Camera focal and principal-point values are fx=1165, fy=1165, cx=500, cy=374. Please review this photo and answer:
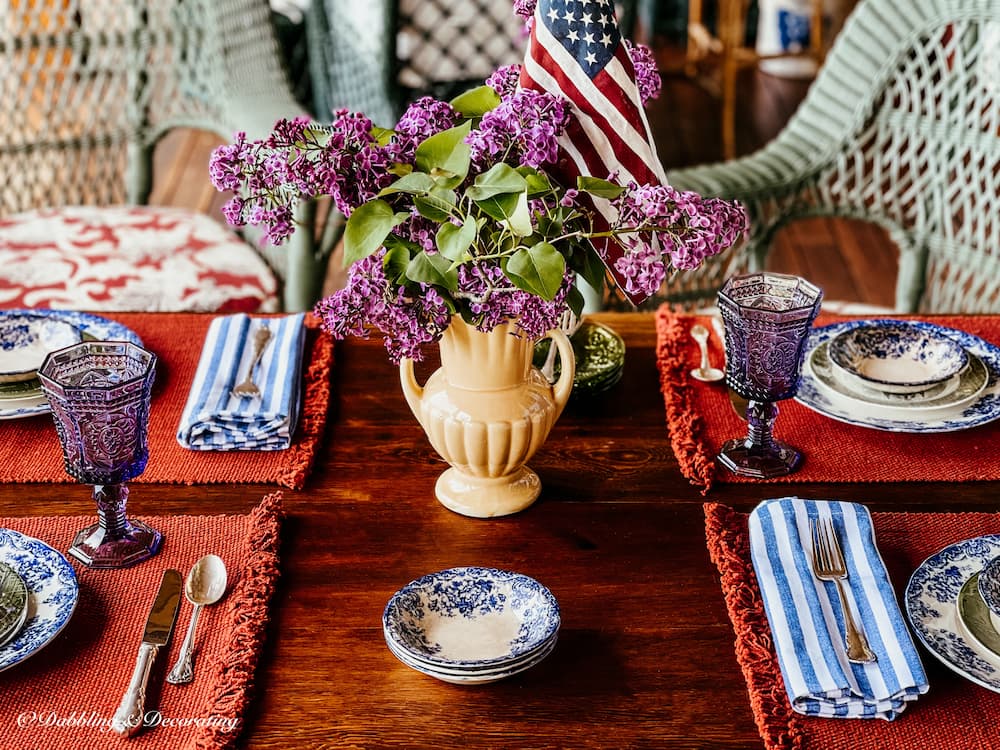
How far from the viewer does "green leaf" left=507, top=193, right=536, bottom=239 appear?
878mm

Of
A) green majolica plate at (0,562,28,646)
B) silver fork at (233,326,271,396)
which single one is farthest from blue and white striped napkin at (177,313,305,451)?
green majolica plate at (0,562,28,646)

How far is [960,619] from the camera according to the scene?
91 centimetres

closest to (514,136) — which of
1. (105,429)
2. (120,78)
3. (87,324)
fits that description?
(105,429)

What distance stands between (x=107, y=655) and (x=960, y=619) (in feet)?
2.17

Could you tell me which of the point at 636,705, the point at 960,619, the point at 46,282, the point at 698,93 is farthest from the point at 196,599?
the point at 698,93

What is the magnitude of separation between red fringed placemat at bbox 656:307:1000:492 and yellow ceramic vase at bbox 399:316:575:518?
179 millimetres

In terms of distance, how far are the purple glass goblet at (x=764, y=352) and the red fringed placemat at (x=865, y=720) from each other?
0.44 feet

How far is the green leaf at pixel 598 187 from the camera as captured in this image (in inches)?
35.5

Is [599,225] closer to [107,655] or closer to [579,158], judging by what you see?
[579,158]

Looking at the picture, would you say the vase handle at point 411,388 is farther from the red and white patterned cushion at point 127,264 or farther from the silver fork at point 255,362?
the red and white patterned cushion at point 127,264

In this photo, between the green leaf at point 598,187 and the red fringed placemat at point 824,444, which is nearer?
the green leaf at point 598,187

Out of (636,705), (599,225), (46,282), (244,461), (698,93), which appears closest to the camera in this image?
(636,705)

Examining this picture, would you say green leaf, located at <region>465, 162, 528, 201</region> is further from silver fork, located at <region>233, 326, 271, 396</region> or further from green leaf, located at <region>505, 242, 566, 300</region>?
silver fork, located at <region>233, 326, 271, 396</region>

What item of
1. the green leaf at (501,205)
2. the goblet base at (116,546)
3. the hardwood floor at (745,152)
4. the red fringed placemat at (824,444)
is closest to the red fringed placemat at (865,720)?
the red fringed placemat at (824,444)
